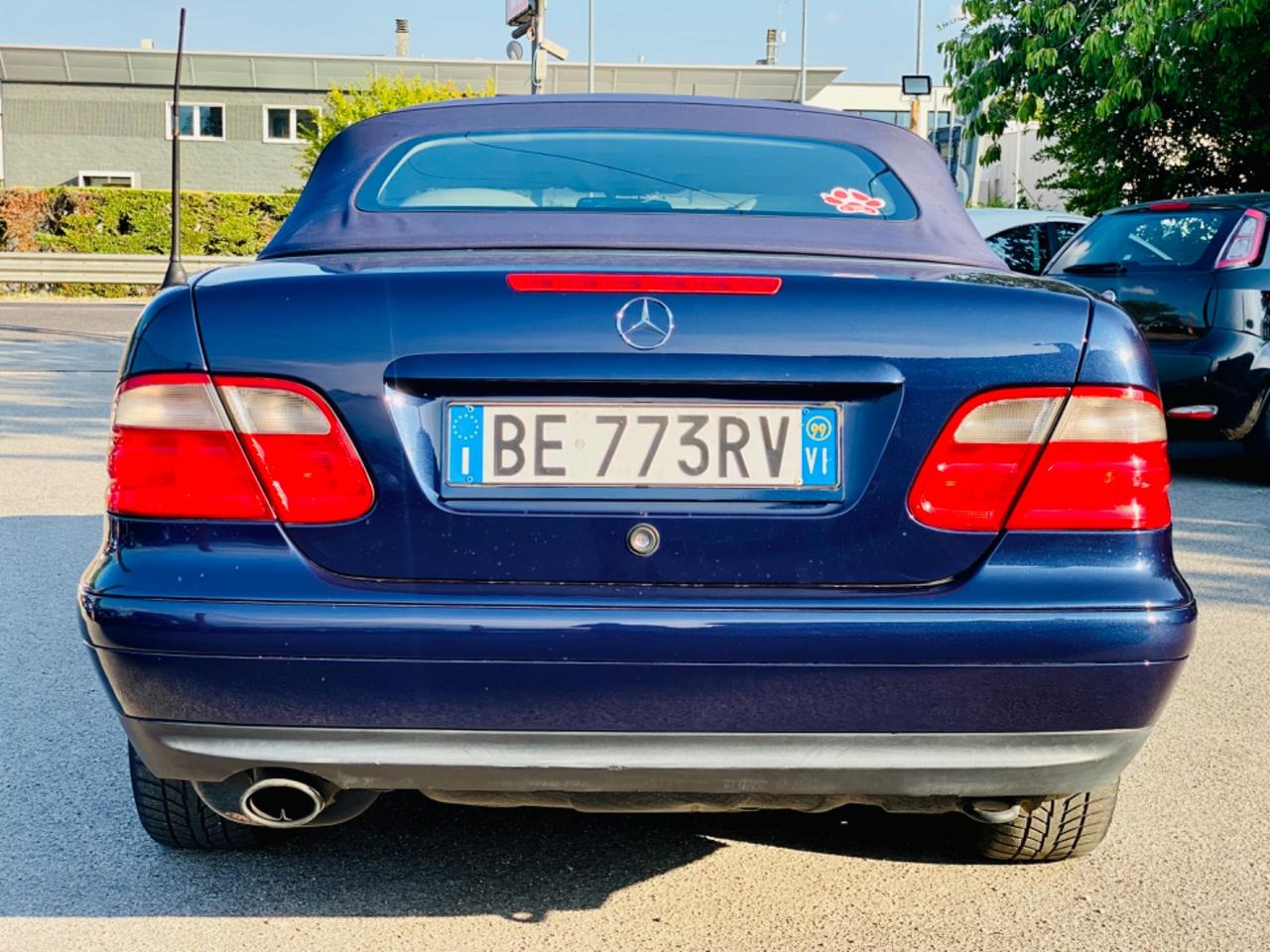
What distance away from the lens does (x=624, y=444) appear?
246cm

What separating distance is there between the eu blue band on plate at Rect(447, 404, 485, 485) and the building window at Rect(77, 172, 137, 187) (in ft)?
148

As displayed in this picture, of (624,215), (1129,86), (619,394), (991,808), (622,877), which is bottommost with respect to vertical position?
(622,877)

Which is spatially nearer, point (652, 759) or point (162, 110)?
point (652, 759)

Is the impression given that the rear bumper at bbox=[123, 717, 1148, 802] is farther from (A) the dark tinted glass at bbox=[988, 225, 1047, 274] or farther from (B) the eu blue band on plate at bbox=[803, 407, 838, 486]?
(A) the dark tinted glass at bbox=[988, 225, 1047, 274]

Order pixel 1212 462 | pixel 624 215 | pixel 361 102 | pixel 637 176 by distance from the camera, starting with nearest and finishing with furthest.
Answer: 1. pixel 624 215
2. pixel 637 176
3. pixel 1212 462
4. pixel 361 102

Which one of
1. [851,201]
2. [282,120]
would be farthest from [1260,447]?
[282,120]

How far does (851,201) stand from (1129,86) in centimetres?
1246

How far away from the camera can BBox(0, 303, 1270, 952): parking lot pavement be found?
283 cm

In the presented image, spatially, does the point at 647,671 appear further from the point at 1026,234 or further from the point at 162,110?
the point at 162,110

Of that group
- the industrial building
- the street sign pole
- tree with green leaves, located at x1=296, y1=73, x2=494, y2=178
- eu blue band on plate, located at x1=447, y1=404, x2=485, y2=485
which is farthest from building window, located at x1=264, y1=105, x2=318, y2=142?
eu blue band on plate, located at x1=447, y1=404, x2=485, y2=485

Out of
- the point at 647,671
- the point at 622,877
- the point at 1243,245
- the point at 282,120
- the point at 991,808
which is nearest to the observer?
the point at 647,671

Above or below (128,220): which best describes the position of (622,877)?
below

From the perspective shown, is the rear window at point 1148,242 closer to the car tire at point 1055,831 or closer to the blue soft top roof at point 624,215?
the blue soft top roof at point 624,215

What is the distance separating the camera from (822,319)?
8.11 feet
